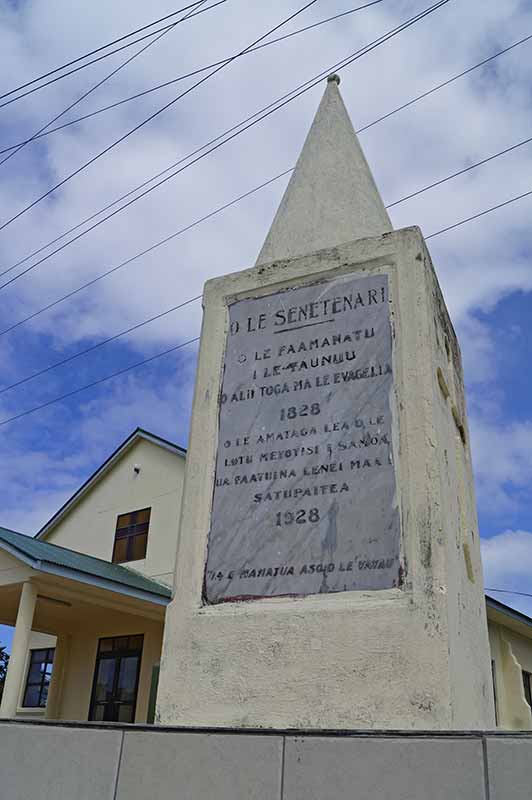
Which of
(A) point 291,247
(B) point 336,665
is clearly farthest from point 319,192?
(B) point 336,665

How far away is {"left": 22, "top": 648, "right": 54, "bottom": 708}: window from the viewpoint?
49.0 ft

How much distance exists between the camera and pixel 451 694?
3004mm

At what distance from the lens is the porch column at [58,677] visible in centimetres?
1382

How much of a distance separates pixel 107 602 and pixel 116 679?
2587 millimetres

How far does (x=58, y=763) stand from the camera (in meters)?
3.29

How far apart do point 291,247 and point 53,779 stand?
3241 mm

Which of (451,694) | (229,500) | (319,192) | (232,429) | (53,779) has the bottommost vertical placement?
(53,779)

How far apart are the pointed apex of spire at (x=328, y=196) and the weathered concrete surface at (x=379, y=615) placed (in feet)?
1.45

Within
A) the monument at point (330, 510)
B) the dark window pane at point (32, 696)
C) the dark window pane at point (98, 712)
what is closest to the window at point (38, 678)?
the dark window pane at point (32, 696)

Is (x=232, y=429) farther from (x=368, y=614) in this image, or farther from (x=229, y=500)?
(x=368, y=614)

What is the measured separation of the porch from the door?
2 cm

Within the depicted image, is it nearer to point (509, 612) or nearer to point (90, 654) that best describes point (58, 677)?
point (90, 654)

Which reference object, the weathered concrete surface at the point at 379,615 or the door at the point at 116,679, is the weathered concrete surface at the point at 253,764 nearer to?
the weathered concrete surface at the point at 379,615

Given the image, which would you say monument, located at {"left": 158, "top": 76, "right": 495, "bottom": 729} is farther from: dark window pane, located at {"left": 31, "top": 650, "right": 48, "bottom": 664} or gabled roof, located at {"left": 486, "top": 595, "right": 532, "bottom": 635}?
dark window pane, located at {"left": 31, "top": 650, "right": 48, "bottom": 664}
